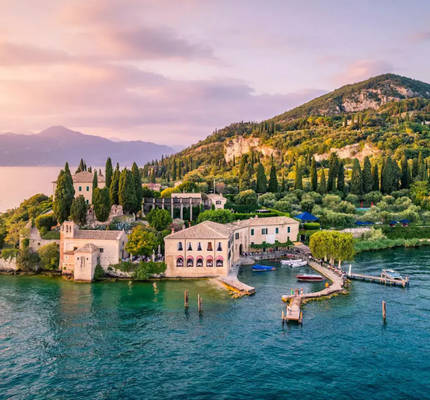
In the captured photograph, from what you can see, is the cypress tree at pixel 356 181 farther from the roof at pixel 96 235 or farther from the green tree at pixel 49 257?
the green tree at pixel 49 257

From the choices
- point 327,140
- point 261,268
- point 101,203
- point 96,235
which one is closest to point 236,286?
point 261,268

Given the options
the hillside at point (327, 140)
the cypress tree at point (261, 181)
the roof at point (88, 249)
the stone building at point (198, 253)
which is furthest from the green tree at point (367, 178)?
the roof at point (88, 249)

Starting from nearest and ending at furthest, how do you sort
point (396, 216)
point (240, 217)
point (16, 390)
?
1. point (16, 390)
2. point (240, 217)
3. point (396, 216)

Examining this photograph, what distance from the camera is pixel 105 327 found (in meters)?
33.7

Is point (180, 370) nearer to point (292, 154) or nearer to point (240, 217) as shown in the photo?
point (240, 217)

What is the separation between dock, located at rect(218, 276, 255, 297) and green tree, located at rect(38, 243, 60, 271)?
21655 mm

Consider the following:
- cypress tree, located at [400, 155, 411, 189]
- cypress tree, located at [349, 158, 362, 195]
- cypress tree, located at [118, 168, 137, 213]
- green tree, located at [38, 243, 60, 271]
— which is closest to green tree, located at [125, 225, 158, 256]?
green tree, located at [38, 243, 60, 271]

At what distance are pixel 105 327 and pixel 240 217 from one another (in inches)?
1553

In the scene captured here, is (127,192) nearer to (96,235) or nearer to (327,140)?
(96,235)

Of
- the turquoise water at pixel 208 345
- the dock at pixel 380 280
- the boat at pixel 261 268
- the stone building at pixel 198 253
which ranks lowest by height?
the turquoise water at pixel 208 345

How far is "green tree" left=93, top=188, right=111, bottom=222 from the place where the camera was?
5594cm

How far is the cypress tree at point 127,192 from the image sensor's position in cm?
5969

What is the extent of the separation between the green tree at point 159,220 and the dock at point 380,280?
83.9 ft

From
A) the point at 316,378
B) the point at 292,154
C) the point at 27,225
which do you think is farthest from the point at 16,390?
the point at 292,154
